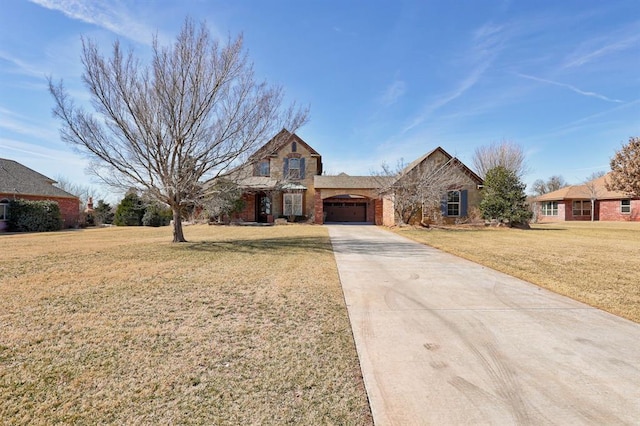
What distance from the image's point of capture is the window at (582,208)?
1388 inches

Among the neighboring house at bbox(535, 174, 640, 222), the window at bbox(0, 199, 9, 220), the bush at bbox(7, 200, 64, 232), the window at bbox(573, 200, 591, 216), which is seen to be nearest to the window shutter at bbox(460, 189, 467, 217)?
the neighboring house at bbox(535, 174, 640, 222)

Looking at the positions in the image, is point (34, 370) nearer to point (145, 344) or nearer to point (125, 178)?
point (145, 344)

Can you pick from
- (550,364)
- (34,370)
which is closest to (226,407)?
(34,370)

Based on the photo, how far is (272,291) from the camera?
5750 millimetres

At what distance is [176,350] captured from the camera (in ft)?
11.1

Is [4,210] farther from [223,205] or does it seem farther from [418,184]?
[418,184]

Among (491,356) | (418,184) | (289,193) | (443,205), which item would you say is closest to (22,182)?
(289,193)

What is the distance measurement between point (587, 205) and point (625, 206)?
11.2 feet

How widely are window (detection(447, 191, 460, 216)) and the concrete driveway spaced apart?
1886 cm

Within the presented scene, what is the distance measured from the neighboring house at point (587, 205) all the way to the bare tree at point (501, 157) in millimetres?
5024

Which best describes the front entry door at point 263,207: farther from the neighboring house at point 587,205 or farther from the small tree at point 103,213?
the neighboring house at point 587,205

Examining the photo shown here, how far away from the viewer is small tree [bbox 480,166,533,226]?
21.9 m

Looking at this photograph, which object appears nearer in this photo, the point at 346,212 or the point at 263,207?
the point at 263,207

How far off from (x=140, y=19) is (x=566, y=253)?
1680 cm
